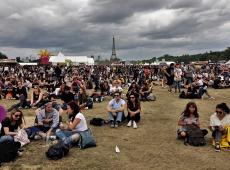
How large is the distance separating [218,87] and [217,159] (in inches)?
762

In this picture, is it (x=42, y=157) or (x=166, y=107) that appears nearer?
(x=42, y=157)

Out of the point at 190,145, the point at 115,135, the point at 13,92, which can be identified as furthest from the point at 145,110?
the point at 13,92

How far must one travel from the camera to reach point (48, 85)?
24.6m

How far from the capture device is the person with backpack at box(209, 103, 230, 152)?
29.9 feet

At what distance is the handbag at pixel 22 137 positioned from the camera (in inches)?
363

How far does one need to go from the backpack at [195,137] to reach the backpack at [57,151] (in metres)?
3.25

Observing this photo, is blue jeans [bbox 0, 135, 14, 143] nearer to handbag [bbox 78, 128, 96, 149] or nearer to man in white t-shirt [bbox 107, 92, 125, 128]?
handbag [bbox 78, 128, 96, 149]

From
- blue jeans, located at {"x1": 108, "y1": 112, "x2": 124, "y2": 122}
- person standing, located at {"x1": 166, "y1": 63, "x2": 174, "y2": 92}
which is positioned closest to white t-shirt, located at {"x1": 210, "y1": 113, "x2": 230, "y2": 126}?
blue jeans, located at {"x1": 108, "y1": 112, "x2": 124, "y2": 122}

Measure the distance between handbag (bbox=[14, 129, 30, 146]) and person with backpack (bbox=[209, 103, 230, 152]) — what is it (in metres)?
4.81

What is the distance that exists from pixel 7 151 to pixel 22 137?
131cm

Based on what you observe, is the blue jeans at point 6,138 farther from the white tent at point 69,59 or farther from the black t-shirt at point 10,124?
the white tent at point 69,59

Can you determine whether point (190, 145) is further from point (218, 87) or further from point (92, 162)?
point (218, 87)

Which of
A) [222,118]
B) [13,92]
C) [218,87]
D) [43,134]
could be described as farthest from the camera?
[218,87]

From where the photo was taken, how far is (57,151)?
8.24m
